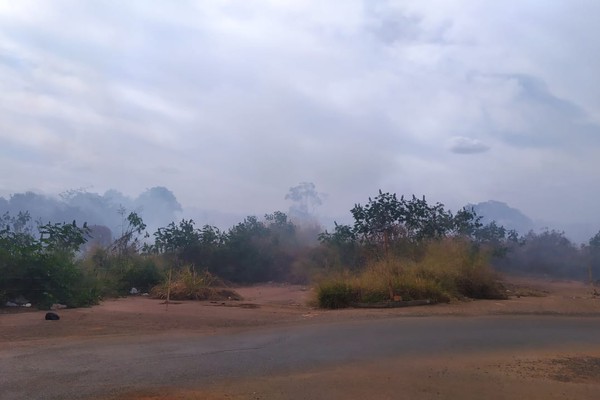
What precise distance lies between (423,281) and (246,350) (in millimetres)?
9950

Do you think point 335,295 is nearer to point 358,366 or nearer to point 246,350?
point 246,350

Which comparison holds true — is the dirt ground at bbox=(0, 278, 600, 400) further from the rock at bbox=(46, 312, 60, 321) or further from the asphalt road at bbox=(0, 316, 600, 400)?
the asphalt road at bbox=(0, 316, 600, 400)

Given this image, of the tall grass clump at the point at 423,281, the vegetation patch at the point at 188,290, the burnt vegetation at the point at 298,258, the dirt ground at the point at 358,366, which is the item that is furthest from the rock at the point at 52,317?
the tall grass clump at the point at 423,281

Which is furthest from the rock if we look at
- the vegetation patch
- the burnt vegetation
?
the vegetation patch

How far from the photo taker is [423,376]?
827 centimetres

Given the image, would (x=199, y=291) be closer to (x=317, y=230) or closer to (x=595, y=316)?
(x=595, y=316)

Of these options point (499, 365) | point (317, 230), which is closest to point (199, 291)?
point (499, 365)

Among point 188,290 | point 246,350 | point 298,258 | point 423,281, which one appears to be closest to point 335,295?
point 423,281

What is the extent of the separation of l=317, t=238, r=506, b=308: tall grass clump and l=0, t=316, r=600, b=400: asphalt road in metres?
4.02

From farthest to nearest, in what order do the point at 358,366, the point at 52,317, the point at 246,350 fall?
the point at 52,317 → the point at 246,350 → the point at 358,366

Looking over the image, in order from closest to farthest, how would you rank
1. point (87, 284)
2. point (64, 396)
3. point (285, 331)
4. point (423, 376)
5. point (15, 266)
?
point (64, 396) → point (423, 376) → point (285, 331) → point (15, 266) → point (87, 284)

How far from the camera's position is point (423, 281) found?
19.0 meters

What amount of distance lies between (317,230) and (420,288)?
86.0 feet

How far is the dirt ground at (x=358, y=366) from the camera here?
7363 mm
